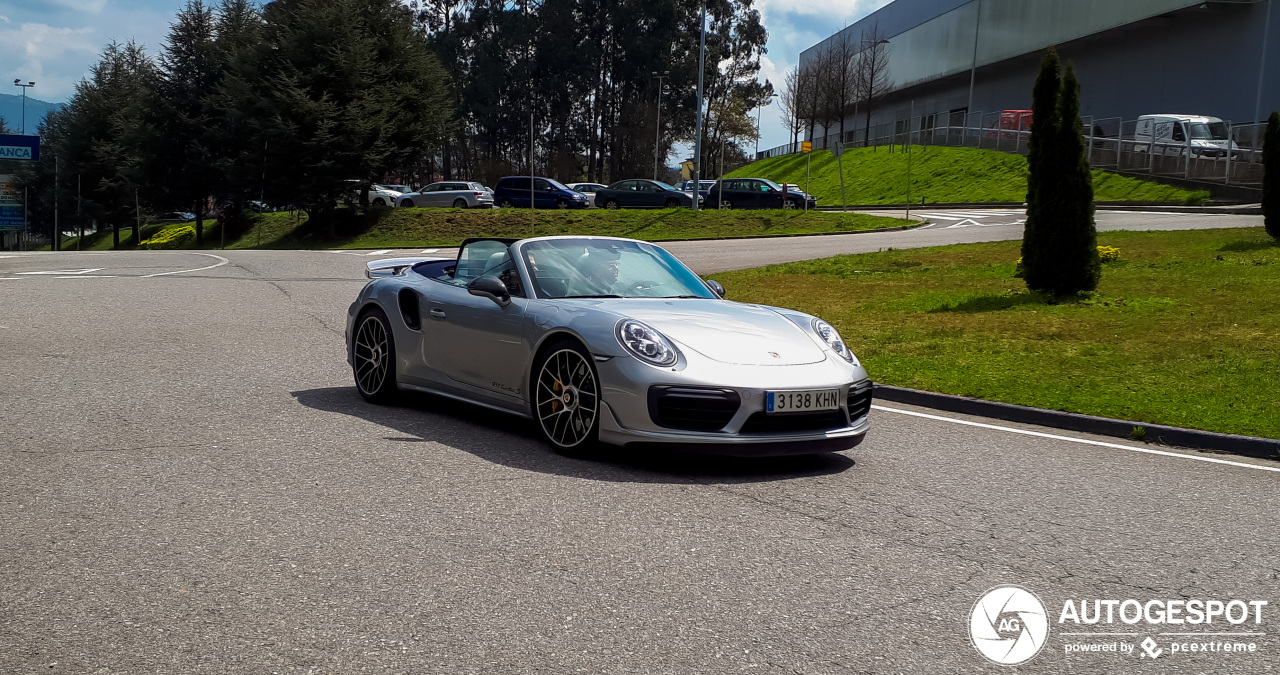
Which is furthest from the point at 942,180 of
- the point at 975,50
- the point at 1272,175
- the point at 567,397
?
the point at 567,397

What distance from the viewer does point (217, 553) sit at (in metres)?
4.38

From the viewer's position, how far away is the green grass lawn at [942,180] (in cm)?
4334

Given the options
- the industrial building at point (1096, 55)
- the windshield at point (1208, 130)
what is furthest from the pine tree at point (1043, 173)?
the windshield at point (1208, 130)

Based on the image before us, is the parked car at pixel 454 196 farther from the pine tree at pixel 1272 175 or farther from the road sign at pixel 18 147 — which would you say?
the pine tree at pixel 1272 175

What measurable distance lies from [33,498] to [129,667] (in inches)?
89.6

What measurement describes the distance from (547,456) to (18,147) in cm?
6396

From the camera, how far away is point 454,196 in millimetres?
52656

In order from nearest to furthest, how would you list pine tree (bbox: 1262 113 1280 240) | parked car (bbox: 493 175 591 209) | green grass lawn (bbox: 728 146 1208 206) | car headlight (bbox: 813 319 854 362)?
1. car headlight (bbox: 813 319 854 362)
2. pine tree (bbox: 1262 113 1280 240)
3. green grass lawn (bbox: 728 146 1208 206)
4. parked car (bbox: 493 175 591 209)

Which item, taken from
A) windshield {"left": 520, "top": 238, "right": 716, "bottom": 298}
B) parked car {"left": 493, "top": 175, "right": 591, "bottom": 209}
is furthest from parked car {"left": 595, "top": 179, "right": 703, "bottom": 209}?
windshield {"left": 520, "top": 238, "right": 716, "bottom": 298}

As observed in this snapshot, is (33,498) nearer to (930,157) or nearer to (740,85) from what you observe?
(930,157)

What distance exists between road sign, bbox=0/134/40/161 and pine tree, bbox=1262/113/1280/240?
5775cm

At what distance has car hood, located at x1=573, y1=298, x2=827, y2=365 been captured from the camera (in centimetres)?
614

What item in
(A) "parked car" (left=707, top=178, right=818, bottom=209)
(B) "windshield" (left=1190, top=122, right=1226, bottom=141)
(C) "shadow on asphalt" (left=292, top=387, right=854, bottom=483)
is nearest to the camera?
(C) "shadow on asphalt" (left=292, top=387, right=854, bottom=483)

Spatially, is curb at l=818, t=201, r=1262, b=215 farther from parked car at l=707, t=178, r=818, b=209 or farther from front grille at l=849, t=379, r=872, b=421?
front grille at l=849, t=379, r=872, b=421
